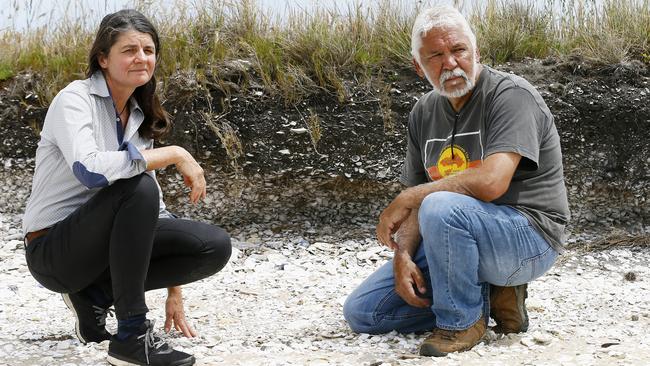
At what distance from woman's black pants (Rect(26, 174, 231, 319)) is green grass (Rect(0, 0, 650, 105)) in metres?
2.91

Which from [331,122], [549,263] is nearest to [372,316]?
[549,263]

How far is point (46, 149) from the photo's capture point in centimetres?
296

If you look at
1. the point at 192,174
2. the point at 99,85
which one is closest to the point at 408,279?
the point at 192,174

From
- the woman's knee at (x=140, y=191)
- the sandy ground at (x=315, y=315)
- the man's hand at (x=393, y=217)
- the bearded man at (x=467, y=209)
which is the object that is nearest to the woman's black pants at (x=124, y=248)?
the woman's knee at (x=140, y=191)

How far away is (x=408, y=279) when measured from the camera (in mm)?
3156

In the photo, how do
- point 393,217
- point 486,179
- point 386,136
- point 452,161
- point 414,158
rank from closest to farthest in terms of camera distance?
1. point 486,179
2. point 393,217
3. point 452,161
4. point 414,158
5. point 386,136

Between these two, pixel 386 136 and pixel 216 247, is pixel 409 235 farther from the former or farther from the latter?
pixel 386 136

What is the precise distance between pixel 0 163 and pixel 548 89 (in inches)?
174

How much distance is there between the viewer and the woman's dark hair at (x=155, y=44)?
297 centimetres

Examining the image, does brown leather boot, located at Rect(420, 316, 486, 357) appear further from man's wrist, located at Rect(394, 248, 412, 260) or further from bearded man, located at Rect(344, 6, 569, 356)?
man's wrist, located at Rect(394, 248, 412, 260)

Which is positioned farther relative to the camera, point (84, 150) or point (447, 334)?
point (447, 334)

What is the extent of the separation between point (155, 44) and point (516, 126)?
4.87 ft

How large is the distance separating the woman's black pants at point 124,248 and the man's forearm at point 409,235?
0.75 m

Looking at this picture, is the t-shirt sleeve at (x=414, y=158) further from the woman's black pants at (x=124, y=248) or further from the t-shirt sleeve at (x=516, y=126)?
the woman's black pants at (x=124, y=248)
